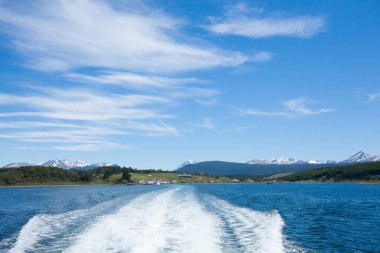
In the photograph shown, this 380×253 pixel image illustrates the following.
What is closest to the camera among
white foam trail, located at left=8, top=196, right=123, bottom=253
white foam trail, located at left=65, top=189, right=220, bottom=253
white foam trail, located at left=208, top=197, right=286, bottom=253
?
white foam trail, located at left=65, top=189, right=220, bottom=253

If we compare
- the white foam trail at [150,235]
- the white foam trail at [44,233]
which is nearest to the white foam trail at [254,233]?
the white foam trail at [150,235]

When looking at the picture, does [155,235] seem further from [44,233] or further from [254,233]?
[44,233]

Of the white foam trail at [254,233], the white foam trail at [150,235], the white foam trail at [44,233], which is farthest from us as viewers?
the white foam trail at [44,233]

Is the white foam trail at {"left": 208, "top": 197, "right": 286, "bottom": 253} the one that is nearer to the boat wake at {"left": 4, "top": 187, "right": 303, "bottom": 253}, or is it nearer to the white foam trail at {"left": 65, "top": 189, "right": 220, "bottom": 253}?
the boat wake at {"left": 4, "top": 187, "right": 303, "bottom": 253}

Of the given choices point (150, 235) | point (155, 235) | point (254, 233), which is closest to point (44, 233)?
point (150, 235)

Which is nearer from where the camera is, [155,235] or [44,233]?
[155,235]

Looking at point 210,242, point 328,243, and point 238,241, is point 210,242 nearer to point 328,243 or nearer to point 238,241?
point 238,241

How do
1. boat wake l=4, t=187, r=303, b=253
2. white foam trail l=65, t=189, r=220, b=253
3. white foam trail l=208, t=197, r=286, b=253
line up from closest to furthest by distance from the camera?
white foam trail l=65, t=189, r=220, b=253
boat wake l=4, t=187, r=303, b=253
white foam trail l=208, t=197, r=286, b=253

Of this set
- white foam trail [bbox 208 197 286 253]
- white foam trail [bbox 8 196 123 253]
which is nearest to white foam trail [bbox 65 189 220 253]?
white foam trail [bbox 208 197 286 253]

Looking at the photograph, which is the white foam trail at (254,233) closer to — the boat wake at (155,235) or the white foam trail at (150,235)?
the boat wake at (155,235)

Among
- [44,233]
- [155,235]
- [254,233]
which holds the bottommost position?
[254,233]

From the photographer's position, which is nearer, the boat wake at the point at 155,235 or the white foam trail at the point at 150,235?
the white foam trail at the point at 150,235

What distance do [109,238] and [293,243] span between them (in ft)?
44.2

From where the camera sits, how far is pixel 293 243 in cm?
2945
